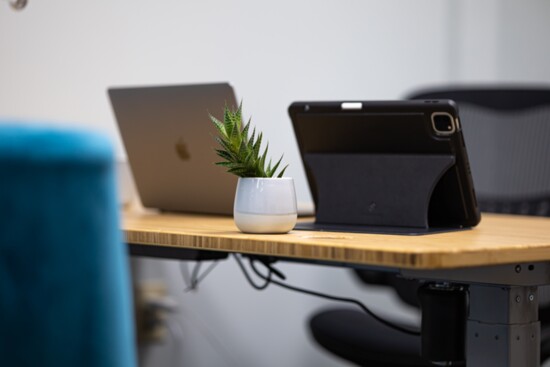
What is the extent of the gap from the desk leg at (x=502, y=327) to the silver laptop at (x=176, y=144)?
0.49 m

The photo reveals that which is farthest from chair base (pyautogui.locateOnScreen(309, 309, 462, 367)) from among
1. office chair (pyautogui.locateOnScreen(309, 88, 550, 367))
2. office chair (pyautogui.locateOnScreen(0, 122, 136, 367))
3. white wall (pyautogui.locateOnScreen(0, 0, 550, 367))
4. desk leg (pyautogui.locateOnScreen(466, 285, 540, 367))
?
office chair (pyautogui.locateOnScreen(0, 122, 136, 367))

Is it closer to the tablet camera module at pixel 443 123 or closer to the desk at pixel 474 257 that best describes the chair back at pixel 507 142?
the desk at pixel 474 257

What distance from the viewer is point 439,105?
133 centimetres

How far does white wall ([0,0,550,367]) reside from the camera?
2.32 m

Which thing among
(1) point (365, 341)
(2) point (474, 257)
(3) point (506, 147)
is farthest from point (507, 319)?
(3) point (506, 147)

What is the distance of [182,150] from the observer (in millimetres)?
1685

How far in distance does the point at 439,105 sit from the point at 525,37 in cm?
233

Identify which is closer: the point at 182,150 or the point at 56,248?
the point at 56,248

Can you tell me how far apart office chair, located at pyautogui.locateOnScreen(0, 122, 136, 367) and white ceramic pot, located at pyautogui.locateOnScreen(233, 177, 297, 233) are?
0.75m

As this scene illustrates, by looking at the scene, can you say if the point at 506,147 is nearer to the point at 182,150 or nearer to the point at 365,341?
the point at 365,341

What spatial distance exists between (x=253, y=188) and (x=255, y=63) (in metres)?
1.48

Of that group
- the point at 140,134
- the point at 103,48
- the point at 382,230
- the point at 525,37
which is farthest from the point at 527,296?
the point at 525,37

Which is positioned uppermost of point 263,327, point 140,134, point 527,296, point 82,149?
point 82,149

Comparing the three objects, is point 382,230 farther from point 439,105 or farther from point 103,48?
point 103,48
